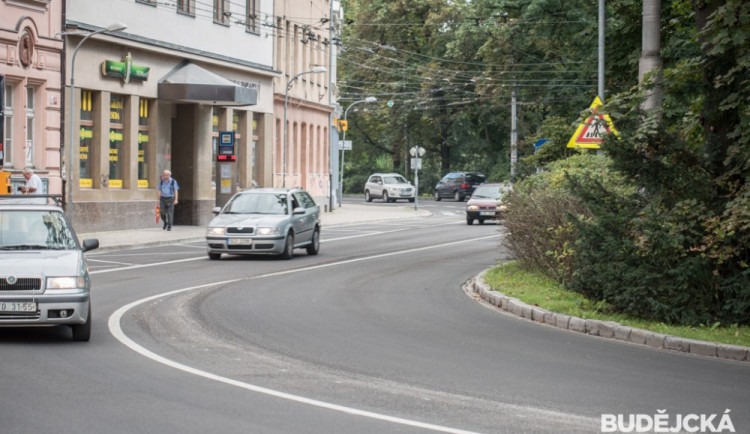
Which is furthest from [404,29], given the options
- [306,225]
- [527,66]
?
[306,225]

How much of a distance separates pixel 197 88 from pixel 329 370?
29.7 metres

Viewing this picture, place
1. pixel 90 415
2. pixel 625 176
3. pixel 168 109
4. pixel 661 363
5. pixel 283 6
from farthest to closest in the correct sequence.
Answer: pixel 283 6 → pixel 168 109 → pixel 625 176 → pixel 661 363 → pixel 90 415

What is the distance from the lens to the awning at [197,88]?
38.9 m

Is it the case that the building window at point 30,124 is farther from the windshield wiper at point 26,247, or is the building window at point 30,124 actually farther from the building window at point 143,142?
the windshield wiper at point 26,247

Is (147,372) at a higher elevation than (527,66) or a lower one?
lower

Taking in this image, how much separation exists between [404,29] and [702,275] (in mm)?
68821

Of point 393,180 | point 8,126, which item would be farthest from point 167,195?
point 393,180

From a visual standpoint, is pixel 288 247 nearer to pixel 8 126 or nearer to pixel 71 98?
pixel 71 98

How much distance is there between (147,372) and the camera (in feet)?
33.2

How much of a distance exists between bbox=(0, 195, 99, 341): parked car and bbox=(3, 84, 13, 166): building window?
19.1 m

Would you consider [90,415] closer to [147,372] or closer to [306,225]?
[147,372]

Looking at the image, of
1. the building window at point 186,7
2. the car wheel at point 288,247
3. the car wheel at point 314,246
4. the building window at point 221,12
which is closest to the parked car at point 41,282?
the car wheel at point 288,247

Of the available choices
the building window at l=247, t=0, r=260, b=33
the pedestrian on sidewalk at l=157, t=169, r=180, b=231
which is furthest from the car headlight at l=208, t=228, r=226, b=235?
the building window at l=247, t=0, r=260, b=33

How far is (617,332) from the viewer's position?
13.3 meters
